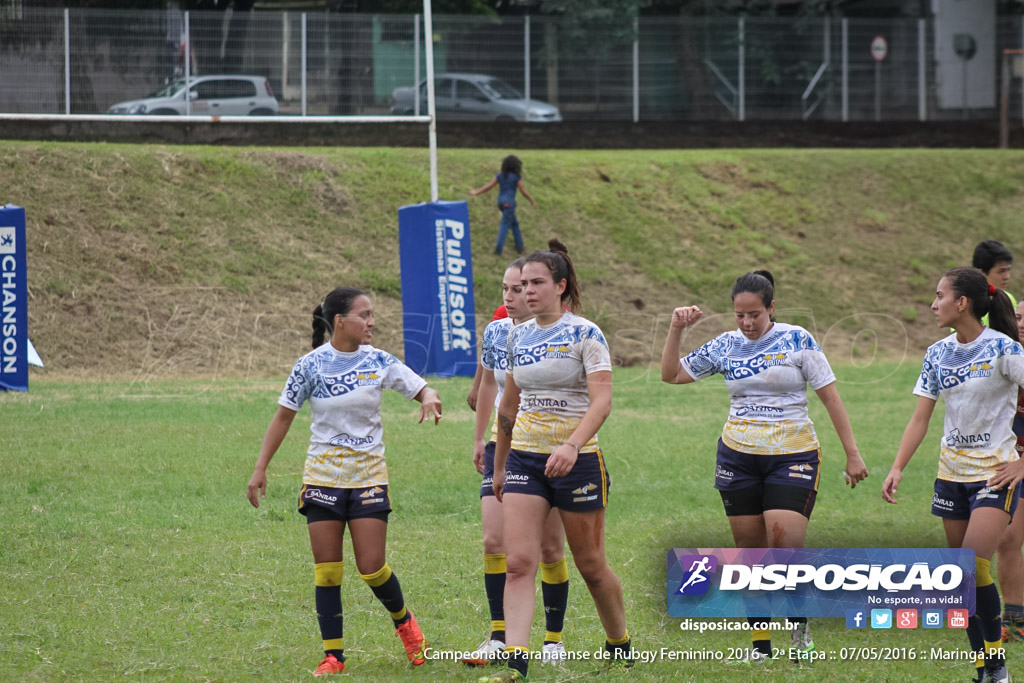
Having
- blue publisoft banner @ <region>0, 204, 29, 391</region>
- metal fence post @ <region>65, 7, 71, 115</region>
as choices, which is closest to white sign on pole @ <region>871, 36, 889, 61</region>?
metal fence post @ <region>65, 7, 71, 115</region>

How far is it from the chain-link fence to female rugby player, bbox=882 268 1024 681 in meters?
19.9

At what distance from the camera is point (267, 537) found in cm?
828

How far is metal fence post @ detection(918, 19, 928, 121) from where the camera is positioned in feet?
97.5

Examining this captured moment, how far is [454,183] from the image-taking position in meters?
23.2

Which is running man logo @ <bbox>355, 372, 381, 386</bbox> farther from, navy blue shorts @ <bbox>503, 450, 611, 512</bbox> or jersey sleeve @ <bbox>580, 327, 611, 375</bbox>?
jersey sleeve @ <bbox>580, 327, 611, 375</bbox>

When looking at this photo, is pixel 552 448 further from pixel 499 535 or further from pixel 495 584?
pixel 495 584

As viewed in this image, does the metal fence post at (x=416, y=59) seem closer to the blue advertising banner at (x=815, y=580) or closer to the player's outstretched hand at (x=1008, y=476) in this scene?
the blue advertising banner at (x=815, y=580)

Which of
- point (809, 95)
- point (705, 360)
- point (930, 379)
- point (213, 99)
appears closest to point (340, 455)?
point (705, 360)

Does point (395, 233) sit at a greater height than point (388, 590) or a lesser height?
greater

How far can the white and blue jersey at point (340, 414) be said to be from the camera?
17.8ft

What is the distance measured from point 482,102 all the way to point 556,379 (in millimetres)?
21947

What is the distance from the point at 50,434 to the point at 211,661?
6600 millimetres

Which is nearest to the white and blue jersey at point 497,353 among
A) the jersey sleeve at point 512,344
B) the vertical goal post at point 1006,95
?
the jersey sleeve at point 512,344

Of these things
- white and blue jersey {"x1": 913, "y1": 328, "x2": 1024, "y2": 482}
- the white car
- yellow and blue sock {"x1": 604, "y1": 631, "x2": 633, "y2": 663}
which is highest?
the white car
